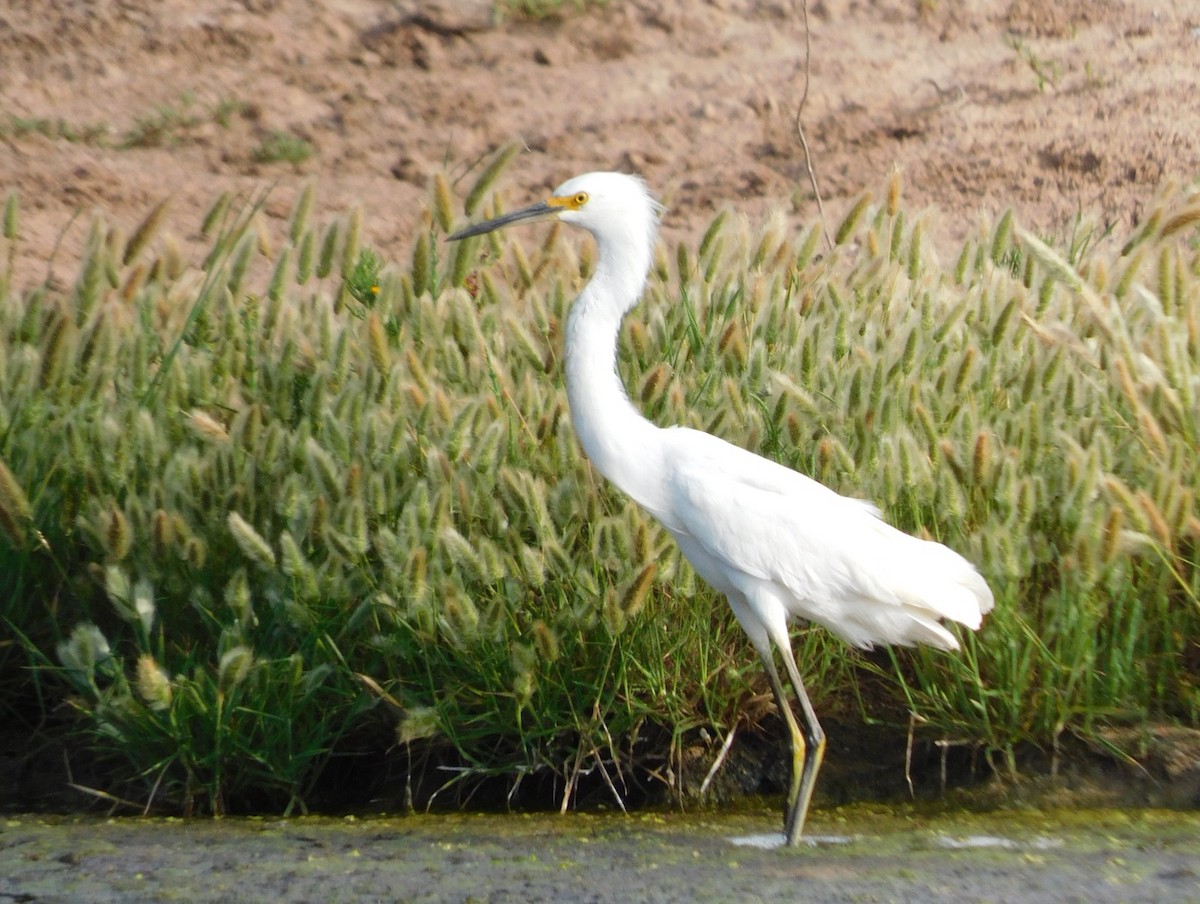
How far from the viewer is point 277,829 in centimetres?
338

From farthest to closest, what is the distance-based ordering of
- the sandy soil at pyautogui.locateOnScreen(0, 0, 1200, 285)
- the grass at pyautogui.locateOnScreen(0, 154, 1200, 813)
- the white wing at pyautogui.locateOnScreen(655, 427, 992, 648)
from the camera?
the sandy soil at pyautogui.locateOnScreen(0, 0, 1200, 285) < the grass at pyautogui.locateOnScreen(0, 154, 1200, 813) < the white wing at pyautogui.locateOnScreen(655, 427, 992, 648)

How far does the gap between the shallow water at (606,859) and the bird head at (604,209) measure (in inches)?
47.1

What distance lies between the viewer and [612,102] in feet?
28.9

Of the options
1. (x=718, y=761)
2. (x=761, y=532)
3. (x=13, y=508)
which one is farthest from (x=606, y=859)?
(x=13, y=508)

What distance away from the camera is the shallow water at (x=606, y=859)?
293 centimetres

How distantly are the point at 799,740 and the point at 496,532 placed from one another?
77 cm

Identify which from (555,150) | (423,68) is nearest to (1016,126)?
(555,150)

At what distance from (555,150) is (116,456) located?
4840mm

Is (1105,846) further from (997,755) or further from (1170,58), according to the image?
(1170,58)

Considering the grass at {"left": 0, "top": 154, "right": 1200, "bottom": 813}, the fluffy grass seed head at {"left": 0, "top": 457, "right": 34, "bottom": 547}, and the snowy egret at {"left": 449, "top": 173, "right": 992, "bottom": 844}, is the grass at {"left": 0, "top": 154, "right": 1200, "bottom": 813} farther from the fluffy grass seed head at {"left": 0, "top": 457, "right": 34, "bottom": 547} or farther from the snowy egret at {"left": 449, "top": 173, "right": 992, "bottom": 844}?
the snowy egret at {"left": 449, "top": 173, "right": 992, "bottom": 844}

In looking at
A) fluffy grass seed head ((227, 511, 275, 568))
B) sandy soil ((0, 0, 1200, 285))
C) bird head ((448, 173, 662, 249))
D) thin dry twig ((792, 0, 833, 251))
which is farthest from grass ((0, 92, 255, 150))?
fluffy grass seed head ((227, 511, 275, 568))

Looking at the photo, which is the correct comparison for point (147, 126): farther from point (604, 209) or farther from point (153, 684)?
point (153, 684)

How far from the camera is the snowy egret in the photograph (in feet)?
11.3

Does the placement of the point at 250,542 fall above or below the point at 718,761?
above
